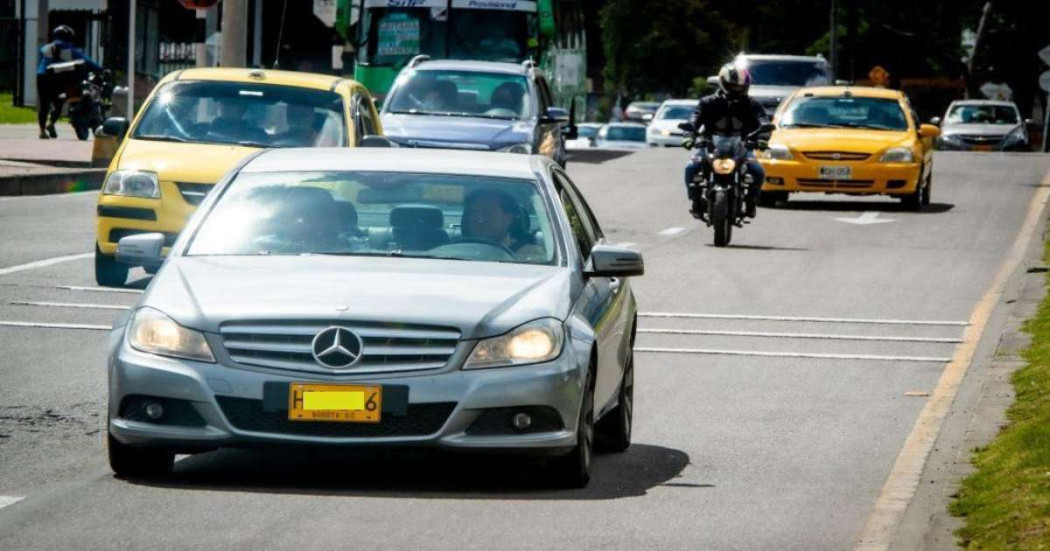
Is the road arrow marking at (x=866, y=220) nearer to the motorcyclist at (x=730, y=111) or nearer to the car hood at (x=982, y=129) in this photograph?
the motorcyclist at (x=730, y=111)

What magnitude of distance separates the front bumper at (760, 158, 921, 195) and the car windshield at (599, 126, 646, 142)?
125 ft

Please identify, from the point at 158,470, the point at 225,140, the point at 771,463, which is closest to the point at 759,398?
the point at 771,463

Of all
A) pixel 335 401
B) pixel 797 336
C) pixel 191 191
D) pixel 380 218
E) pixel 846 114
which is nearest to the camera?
pixel 335 401

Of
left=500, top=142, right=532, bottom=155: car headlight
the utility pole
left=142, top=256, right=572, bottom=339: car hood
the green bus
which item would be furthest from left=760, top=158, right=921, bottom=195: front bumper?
left=142, top=256, right=572, bottom=339: car hood

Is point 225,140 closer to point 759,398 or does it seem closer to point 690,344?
point 690,344

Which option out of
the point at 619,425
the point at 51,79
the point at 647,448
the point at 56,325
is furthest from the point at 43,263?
the point at 51,79

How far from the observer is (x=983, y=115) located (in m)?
57.2

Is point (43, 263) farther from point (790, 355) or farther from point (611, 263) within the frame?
point (611, 263)

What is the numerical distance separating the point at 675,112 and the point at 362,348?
51612 mm

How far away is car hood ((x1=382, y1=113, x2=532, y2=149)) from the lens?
2566 centimetres

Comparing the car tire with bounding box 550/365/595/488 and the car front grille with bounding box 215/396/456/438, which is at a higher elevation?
the car front grille with bounding box 215/396/456/438

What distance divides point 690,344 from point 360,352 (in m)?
6.84

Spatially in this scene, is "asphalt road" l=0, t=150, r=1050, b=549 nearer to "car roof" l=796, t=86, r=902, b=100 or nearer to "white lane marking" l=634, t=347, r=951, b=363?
"white lane marking" l=634, t=347, r=951, b=363

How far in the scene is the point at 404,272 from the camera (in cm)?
916
